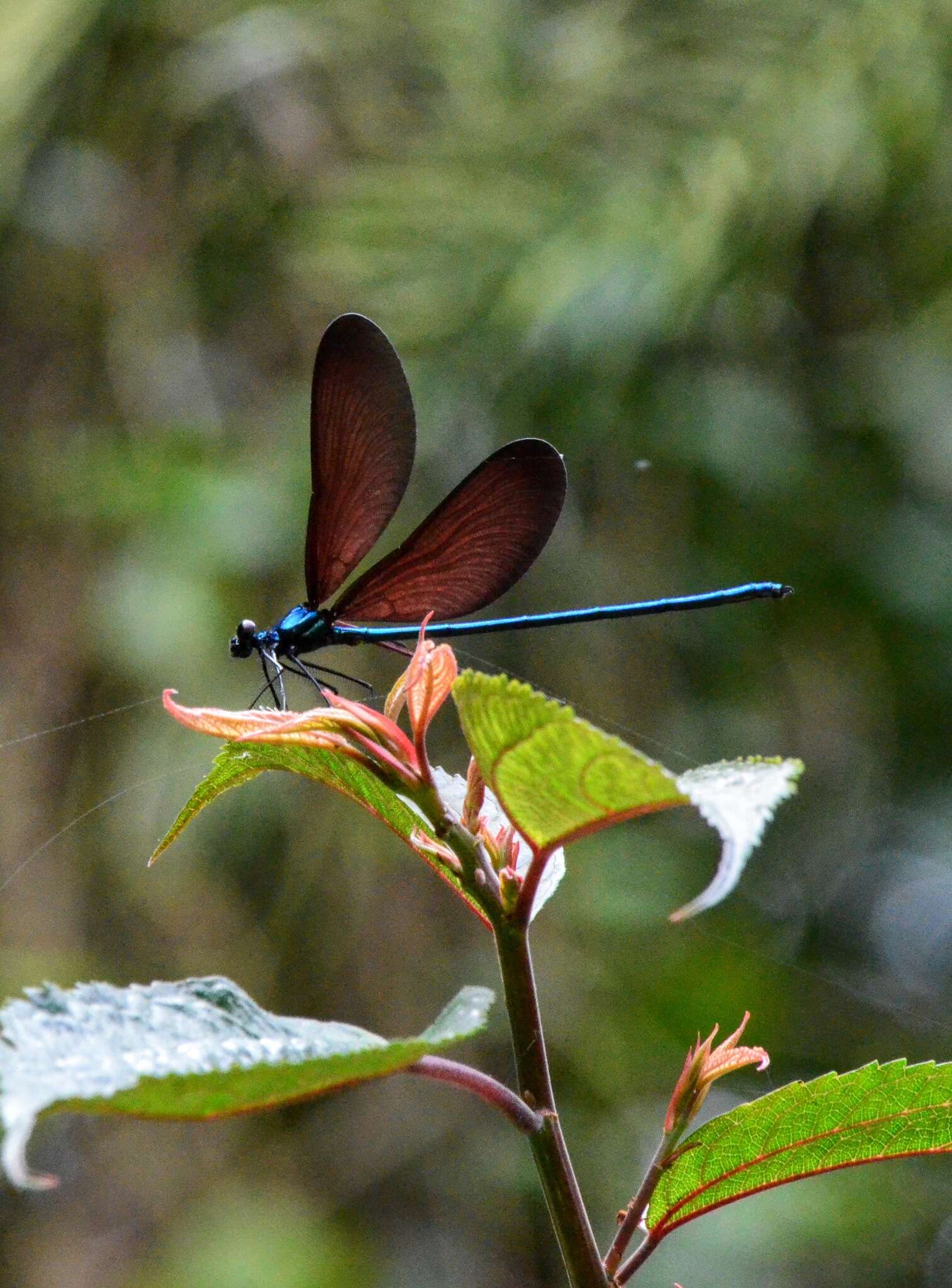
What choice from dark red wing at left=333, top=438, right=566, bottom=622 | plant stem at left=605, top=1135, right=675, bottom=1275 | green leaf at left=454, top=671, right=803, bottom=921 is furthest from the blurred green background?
green leaf at left=454, top=671, right=803, bottom=921

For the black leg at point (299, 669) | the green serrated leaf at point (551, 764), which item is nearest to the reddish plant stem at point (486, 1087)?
the green serrated leaf at point (551, 764)

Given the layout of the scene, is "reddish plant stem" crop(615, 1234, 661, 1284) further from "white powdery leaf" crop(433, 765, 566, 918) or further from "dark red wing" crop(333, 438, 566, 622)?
"dark red wing" crop(333, 438, 566, 622)

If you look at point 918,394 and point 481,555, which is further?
point 918,394

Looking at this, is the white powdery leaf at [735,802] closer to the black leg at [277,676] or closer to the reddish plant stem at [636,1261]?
the reddish plant stem at [636,1261]

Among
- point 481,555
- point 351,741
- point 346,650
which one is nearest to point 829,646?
point 346,650

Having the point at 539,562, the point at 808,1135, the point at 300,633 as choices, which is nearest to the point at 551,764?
the point at 808,1135

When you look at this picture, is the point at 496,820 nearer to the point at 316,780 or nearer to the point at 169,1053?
the point at 316,780

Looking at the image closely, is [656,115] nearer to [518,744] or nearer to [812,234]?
[812,234]
